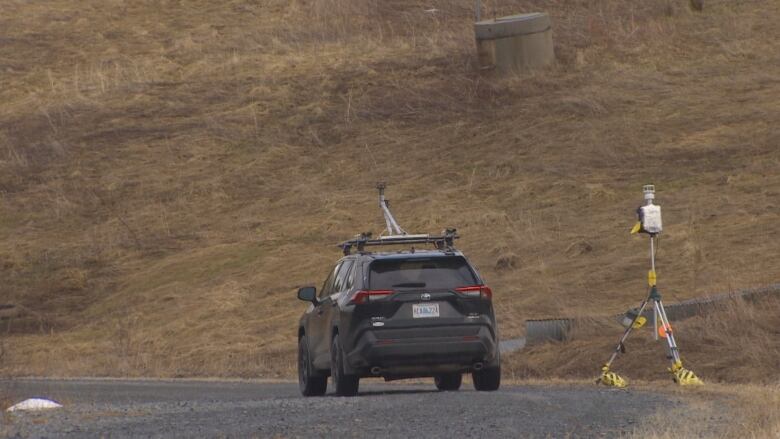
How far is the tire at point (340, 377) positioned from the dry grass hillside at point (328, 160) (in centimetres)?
996

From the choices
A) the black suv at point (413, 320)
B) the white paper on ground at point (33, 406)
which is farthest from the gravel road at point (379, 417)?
the black suv at point (413, 320)

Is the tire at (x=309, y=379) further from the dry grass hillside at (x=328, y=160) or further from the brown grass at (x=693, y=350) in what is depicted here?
the dry grass hillside at (x=328, y=160)

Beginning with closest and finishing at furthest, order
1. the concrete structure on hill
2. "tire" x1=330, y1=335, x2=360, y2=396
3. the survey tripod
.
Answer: "tire" x1=330, y1=335, x2=360, y2=396
the survey tripod
the concrete structure on hill

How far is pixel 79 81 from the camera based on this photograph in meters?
55.8

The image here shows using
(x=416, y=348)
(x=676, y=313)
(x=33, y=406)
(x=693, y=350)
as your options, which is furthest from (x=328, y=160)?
(x=33, y=406)

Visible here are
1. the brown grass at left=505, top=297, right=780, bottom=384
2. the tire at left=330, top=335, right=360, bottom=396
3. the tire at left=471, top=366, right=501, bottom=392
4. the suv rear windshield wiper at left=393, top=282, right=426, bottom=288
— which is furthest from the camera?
the brown grass at left=505, top=297, right=780, bottom=384

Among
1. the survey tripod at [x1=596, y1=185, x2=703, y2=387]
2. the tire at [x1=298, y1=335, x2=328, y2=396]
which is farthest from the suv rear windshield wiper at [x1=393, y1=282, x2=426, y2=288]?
the survey tripod at [x1=596, y1=185, x2=703, y2=387]

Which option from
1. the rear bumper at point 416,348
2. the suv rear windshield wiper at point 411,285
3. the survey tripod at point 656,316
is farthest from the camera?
the survey tripod at point 656,316

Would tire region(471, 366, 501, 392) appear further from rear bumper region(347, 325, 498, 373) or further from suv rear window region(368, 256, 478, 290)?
suv rear window region(368, 256, 478, 290)

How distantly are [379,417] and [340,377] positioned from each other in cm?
415

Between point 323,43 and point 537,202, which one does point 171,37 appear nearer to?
point 323,43

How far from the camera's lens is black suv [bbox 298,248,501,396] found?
18.3m

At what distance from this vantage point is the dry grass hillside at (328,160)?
34.5 metres

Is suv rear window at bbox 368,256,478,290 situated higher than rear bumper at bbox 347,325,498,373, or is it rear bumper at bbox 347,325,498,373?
suv rear window at bbox 368,256,478,290
